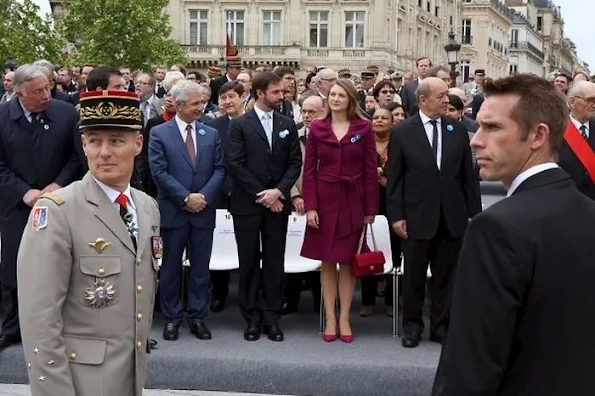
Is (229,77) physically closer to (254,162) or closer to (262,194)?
(254,162)

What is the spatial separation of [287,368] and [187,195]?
1.57m

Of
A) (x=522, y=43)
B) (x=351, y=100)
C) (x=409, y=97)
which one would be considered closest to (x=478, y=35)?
(x=522, y=43)

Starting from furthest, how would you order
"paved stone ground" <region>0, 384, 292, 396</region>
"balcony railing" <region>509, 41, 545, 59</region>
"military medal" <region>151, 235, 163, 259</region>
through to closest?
"balcony railing" <region>509, 41, 545, 59</region>, "paved stone ground" <region>0, 384, 292, 396</region>, "military medal" <region>151, 235, 163, 259</region>

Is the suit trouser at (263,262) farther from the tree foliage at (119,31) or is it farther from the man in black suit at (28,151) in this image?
the tree foliage at (119,31)

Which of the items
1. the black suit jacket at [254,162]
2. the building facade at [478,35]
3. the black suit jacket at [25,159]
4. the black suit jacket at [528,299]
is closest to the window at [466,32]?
the building facade at [478,35]

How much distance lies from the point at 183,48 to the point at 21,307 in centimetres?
5614

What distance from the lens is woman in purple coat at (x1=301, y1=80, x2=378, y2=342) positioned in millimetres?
6465

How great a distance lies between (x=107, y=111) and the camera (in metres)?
3.25

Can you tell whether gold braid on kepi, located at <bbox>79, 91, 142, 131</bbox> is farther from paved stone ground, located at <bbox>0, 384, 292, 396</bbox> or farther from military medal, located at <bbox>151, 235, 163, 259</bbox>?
paved stone ground, located at <bbox>0, 384, 292, 396</bbox>

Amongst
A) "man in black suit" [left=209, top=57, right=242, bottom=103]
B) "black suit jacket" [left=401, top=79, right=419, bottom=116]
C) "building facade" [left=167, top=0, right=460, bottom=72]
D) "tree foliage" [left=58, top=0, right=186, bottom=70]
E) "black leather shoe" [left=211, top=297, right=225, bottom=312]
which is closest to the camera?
"black leather shoe" [left=211, top=297, right=225, bottom=312]

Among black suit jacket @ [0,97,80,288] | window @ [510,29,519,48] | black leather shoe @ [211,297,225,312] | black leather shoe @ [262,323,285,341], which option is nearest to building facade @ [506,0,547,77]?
window @ [510,29,519,48]

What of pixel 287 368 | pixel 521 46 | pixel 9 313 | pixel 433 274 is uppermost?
pixel 521 46

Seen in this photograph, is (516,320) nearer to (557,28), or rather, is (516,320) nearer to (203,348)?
(203,348)

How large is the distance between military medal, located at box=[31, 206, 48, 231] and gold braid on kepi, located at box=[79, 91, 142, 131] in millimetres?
423
